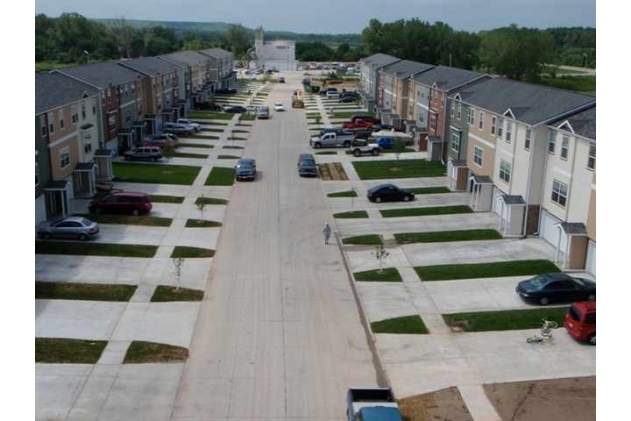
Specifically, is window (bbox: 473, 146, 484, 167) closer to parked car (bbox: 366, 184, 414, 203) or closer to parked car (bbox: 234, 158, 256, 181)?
parked car (bbox: 366, 184, 414, 203)

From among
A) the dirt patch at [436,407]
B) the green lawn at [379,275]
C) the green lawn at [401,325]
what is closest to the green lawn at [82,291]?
the green lawn at [379,275]

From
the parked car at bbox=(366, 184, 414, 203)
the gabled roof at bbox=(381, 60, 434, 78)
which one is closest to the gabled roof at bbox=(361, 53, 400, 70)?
the gabled roof at bbox=(381, 60, 434, 78)

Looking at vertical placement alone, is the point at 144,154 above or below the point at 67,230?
above

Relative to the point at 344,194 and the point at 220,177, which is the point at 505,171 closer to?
the point at 344,194

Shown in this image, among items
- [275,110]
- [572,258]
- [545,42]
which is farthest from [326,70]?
[572,258]

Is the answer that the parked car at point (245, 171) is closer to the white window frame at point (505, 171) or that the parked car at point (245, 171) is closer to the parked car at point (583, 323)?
the white window frame at point (505, 171)

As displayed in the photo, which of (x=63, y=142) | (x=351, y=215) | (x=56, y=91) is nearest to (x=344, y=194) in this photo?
(x=351, y=215)
